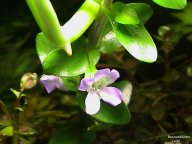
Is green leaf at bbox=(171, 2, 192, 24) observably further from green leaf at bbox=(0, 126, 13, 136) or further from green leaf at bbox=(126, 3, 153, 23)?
green leaf at bbox=(0, 126, 13, 136)

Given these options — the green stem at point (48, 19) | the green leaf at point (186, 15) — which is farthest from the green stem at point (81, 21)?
the green leaf at point (186, 15)

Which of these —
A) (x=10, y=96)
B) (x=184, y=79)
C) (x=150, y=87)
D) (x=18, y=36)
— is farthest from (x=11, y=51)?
(x=184, y=79)

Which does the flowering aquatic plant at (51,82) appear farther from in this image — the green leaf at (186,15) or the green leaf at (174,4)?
the green leaf at (186,15)

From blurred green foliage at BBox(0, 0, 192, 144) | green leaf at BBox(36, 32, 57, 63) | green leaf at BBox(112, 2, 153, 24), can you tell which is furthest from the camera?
blurred green foliage at BBox(0, 0, 192, 144)

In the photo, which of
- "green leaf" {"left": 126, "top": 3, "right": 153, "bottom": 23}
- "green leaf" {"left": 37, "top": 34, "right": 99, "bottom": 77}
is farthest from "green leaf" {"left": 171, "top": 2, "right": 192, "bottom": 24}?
Answer: "green leaf" {"left": 37, "top": 34, "right": 99, "bottom": 77}

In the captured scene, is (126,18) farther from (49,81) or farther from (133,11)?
(49,81)

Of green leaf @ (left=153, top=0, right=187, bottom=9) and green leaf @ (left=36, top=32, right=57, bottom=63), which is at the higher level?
green leaf @ (left=153, top=0, right=187, bottom=9)
